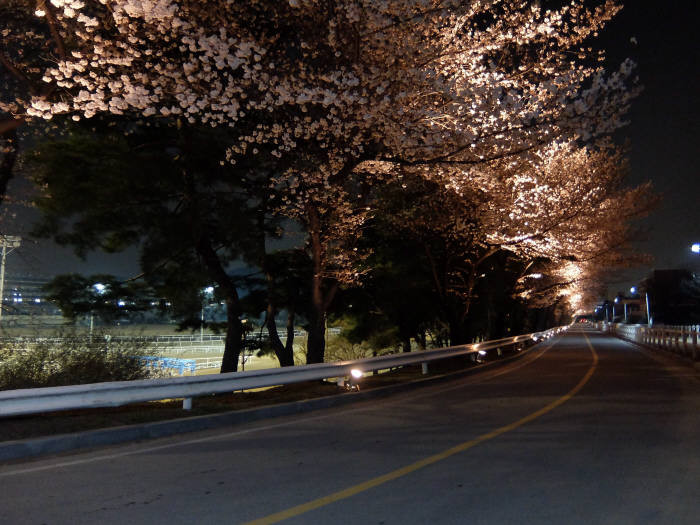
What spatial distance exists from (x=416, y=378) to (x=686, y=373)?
8.99 metres

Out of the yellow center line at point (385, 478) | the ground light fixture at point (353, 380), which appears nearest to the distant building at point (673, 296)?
the ground light fixture at point (353, 380)

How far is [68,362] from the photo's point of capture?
38.1ft

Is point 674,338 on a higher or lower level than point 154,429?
higher

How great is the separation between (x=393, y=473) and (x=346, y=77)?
870cm

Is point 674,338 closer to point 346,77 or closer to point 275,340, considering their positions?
point 275,340

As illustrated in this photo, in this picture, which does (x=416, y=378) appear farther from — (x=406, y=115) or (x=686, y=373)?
(x=686, y=373)

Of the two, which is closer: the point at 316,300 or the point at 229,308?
the point at 316,300

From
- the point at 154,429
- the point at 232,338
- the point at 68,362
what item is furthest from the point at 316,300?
the point at 154,429

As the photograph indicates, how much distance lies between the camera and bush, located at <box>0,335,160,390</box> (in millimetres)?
10781

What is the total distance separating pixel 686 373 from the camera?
18703 millimetres

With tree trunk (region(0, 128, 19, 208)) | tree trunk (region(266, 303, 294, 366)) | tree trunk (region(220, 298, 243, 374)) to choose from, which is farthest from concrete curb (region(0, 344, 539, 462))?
tree trunk (region(266, 303, 294, 366))

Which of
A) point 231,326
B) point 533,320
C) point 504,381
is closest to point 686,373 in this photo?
point 504,381

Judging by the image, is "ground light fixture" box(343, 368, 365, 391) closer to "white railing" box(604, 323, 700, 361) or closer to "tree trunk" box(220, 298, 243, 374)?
"tree trunk" box(220, 298, 243, 374)

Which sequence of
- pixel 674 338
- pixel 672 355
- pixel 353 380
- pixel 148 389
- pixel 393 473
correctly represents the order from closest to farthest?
1. pixel 393 473
2. pixel 148 389
3. pixel 353 380
4. pixel 672 355
5. pixel 674 338
